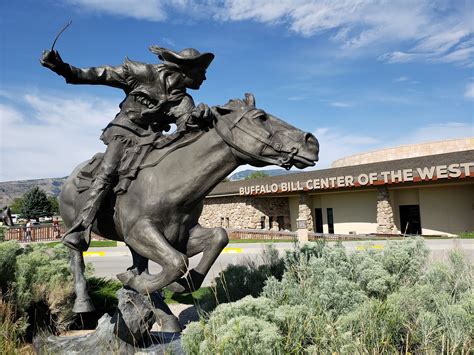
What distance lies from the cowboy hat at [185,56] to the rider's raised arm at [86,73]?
476 mm

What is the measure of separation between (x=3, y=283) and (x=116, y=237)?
2.32 m

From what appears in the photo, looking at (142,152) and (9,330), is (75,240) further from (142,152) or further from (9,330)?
(9,330)

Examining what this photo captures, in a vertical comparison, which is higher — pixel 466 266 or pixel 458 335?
pixel 466 266

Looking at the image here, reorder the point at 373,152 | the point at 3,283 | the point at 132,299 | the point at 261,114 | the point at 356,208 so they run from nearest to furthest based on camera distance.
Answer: the point at 132,299 → the point at 261,114 → the point at 3,283 → the point at 356,208 → the point at 373,152

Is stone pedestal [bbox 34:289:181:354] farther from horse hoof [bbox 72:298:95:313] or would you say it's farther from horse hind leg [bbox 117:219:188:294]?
horse hoof [bbox 72:298:95:313]

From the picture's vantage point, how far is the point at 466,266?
482 centimetres

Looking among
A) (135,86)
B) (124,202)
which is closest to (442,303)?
(124,202)

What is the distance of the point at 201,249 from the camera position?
12.8ft

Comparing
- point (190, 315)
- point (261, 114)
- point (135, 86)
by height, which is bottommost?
point (190, 315)

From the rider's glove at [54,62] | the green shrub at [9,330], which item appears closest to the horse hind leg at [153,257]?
the green shrub at [9,330]

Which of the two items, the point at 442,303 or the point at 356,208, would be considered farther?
the point at 356,208

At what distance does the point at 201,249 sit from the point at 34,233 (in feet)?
90.9

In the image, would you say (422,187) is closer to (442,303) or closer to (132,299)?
(442,303)

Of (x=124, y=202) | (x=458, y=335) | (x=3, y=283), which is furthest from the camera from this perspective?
(x=3, y=283)
